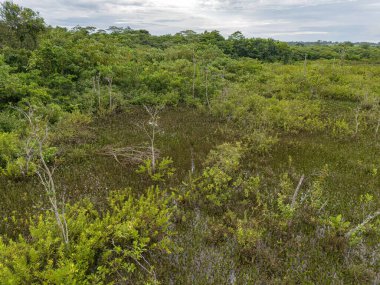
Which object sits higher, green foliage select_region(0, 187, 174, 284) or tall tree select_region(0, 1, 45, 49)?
tall tree select_region(0, 1, 45, 49)

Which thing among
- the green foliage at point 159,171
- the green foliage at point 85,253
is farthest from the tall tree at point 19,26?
the green foliage at point 85,253

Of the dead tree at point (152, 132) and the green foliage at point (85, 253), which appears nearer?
the green foliage at point (85, 253)

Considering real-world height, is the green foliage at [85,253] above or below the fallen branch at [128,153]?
below

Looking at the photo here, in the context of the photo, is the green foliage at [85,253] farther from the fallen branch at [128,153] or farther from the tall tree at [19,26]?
the tall tree at [19,26]

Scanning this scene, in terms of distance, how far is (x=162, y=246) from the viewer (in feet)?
13.3

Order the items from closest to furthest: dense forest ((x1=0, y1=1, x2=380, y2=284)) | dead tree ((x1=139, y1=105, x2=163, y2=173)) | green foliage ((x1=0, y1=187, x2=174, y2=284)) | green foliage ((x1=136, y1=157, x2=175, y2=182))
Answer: green foliage ((x1=0, y1=187, x2=174, y2=284)) → dense forest ((x1=0, y1=1, x2=380, y2=284)) → green foliage ((x1=136, y1=157, x2=175, y2=182)) → dead tree ((x1=139, y1=105, x2=163, y2=173))

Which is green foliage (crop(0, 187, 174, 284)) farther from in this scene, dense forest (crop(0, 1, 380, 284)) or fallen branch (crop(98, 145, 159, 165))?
fallen branch (crop(98, 145, 159, 165))

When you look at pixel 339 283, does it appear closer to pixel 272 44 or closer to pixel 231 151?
pixel 231 151

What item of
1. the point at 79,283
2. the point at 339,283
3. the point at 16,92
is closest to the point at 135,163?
the point at 79,283

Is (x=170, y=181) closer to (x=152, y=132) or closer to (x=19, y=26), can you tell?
(x=152, y=132)

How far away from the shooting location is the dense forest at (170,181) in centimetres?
382

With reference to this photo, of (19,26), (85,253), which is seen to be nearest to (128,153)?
(85,253)

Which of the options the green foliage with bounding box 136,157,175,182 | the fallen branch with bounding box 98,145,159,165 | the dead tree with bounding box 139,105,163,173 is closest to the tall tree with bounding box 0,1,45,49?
the dead tree with bounding box 139,105,163,173

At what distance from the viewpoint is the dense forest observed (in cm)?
382
